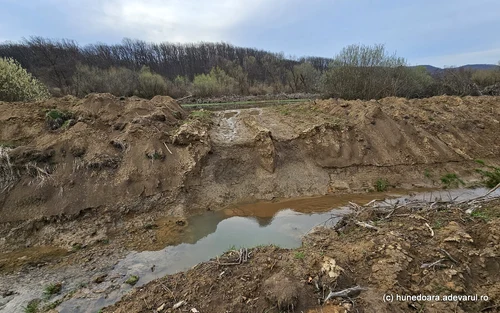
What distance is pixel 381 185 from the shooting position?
9.94m

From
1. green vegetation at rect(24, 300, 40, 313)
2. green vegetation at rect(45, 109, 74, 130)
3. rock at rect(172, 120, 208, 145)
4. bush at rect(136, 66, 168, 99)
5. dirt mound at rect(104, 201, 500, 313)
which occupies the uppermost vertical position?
bush at rect(136, 66, 168, 99)

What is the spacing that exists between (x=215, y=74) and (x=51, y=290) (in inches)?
1862

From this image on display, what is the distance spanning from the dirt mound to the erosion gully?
3.19ft

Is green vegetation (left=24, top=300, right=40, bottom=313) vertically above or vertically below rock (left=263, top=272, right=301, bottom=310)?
below

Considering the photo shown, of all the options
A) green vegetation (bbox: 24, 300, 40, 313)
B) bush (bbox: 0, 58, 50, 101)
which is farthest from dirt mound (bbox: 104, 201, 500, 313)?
bush (bbox: 0, 58, 50, 101)

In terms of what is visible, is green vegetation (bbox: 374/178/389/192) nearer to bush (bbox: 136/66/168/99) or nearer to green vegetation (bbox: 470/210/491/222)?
green vegetation (bbox: 470/210/491/222)

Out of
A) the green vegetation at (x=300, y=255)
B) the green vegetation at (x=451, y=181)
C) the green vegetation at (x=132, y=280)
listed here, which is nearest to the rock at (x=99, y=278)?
the green vegetation at (x=132, y=280)

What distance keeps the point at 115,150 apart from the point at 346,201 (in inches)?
310

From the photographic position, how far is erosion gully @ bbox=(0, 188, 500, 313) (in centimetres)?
503

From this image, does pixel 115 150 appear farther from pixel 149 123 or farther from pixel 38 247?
pixel 38 247

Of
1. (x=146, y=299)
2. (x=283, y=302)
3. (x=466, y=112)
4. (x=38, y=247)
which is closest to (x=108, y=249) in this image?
(x=38, y=247)

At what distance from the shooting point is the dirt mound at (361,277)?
3.54m

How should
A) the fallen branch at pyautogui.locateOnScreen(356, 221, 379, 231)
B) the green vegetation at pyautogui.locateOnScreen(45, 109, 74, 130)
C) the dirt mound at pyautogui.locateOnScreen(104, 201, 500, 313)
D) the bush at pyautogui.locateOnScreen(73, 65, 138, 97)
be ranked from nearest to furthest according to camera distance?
the dirt mound at pyautogui.locateOnScreen(104, 201, 500, 313)
the fallen branch at pyautogui.locateOnScreen(356, 221, 379, 231)
the green vegetation at pyautogui.locateOnScreen(45, 109, 74, 130)
the bush at pyautogui.locateOnScreen(73, 65, 138, 97)

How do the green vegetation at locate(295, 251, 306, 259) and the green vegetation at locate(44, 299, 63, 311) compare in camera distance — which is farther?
the green vegetation at locate(44, 299, 63, 311)
